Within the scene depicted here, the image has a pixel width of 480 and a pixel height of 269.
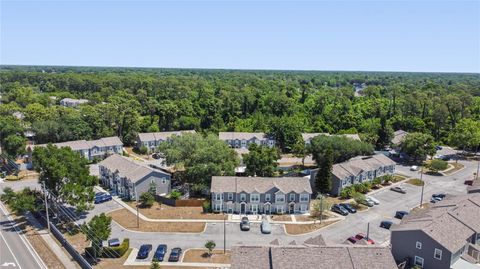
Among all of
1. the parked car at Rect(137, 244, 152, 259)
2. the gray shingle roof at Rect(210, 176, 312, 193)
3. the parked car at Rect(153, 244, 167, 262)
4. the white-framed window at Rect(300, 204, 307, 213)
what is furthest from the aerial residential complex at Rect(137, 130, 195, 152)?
the parked car at Rect(153, 244, 167, 262)

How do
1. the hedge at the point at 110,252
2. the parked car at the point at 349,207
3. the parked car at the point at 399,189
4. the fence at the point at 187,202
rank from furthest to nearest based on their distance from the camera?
the parked car at the point at 399,189, the fence at the point at 187,202, the parked car at the point at 349,207, the hedge at the point at 110,252

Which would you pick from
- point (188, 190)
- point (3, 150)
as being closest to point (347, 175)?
point (188, 190)

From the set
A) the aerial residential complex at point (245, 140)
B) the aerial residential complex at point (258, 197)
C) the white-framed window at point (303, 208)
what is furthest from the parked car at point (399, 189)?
the aerial residential complex at point (245, 140)

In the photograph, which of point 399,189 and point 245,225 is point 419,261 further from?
point 399,189

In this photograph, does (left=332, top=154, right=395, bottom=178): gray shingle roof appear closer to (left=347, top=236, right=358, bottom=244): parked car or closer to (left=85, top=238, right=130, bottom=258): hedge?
(left=347, top=236, right=358, bottom=244): parked car

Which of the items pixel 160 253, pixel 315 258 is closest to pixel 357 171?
pixel 315 258

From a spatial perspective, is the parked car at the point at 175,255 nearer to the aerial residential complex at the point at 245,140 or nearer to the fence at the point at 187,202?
the fence at the point at 187,202
